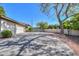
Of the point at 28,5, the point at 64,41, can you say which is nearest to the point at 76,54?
the point at 64,41

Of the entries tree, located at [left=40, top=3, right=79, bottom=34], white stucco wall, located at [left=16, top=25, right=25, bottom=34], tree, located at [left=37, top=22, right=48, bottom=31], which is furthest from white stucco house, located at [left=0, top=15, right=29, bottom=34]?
tree, located at [left=40, top=3, right=79, bottom=34]

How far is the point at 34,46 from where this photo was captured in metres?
4.19

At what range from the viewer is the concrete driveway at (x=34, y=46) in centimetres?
399

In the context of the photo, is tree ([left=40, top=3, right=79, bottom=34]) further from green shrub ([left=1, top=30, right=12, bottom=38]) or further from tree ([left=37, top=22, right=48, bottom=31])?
green shrub ([left=1, top=30, right=12, bottom=38])

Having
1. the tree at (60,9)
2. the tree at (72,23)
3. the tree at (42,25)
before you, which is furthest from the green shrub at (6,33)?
the tree at (72,23)

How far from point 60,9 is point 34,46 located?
3.89 feet

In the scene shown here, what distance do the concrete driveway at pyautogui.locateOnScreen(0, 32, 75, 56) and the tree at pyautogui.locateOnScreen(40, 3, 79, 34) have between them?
16.2 inches

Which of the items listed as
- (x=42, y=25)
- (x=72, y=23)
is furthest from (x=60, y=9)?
(x=42, y=25)

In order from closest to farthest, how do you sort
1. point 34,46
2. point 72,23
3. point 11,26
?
point 34,46 → point 72,23 → point 11,26

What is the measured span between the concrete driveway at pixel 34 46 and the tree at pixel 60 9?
411 millimetres

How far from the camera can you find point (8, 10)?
424 cm

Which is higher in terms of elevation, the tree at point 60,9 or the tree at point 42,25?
the tree at point 60,9

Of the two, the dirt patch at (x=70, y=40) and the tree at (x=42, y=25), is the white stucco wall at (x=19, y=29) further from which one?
the dirt patch at (x=70, y=40)

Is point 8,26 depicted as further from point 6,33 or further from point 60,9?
point 60,9
